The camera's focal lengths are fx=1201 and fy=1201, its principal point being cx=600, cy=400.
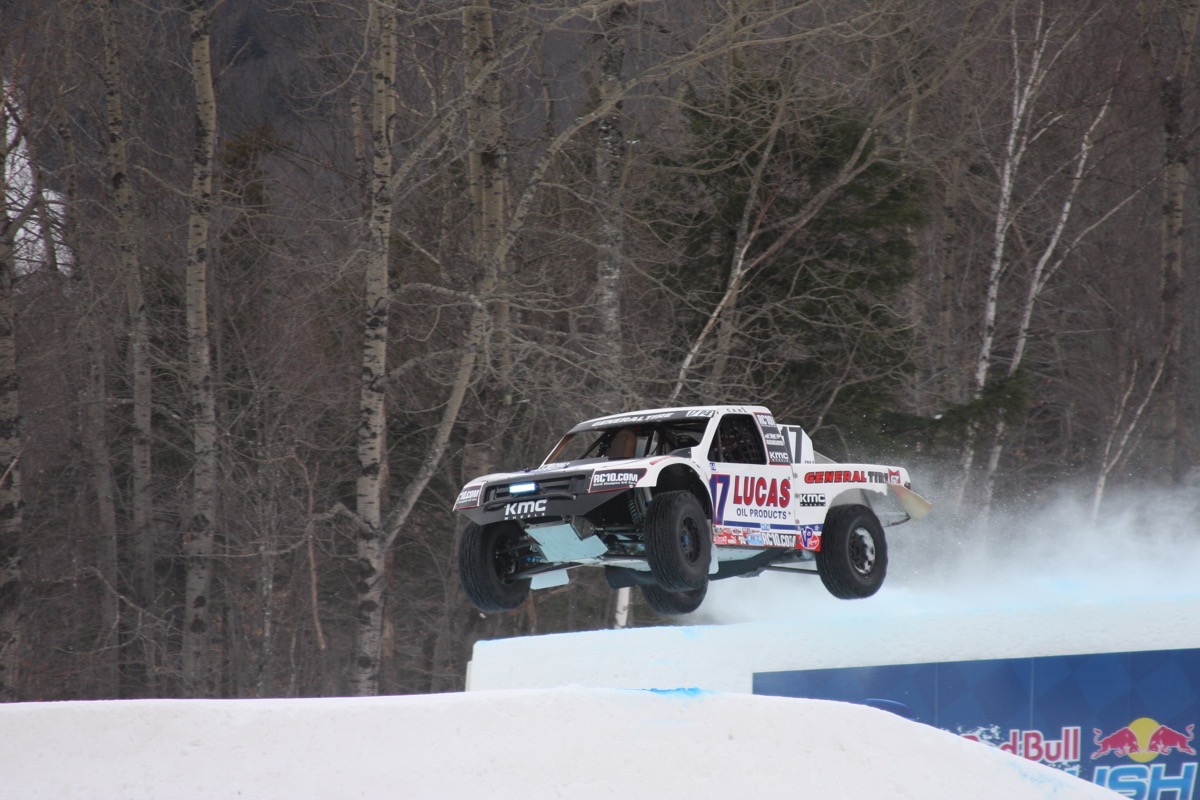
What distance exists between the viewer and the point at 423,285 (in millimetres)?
14492

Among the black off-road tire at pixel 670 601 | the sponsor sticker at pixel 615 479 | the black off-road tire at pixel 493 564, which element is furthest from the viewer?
the black off-road tire at pixel 670 601

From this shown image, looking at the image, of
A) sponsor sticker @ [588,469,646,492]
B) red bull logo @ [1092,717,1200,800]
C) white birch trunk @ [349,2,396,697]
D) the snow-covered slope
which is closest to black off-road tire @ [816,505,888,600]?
red bull logo @ [1092,717,1200,800]

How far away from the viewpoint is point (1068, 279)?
32.9m

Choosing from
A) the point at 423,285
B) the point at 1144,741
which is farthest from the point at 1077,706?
the point at 423,285

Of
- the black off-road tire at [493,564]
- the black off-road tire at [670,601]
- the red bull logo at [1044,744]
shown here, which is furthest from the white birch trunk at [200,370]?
the red bull logo at [1044,744]

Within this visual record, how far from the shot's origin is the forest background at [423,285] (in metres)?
16.2

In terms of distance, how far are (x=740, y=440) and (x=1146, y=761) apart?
16.7 feet

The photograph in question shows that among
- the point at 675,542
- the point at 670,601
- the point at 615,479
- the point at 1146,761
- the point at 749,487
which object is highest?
the point at 615,479

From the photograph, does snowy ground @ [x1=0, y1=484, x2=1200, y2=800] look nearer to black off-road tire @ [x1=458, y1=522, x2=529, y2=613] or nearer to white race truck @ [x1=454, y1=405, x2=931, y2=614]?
white race truck @ [x1=454, y1=405, x2=931, y2=614]

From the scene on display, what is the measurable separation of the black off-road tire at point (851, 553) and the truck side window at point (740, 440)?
47.9 inches

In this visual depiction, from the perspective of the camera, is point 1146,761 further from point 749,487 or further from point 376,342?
point 376,342

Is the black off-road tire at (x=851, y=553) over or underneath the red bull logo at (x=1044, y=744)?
over

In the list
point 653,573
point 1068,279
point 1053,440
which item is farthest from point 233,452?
point 1053,440

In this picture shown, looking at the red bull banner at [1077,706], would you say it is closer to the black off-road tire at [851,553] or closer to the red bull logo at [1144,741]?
the red bull logo at [1144,741]
